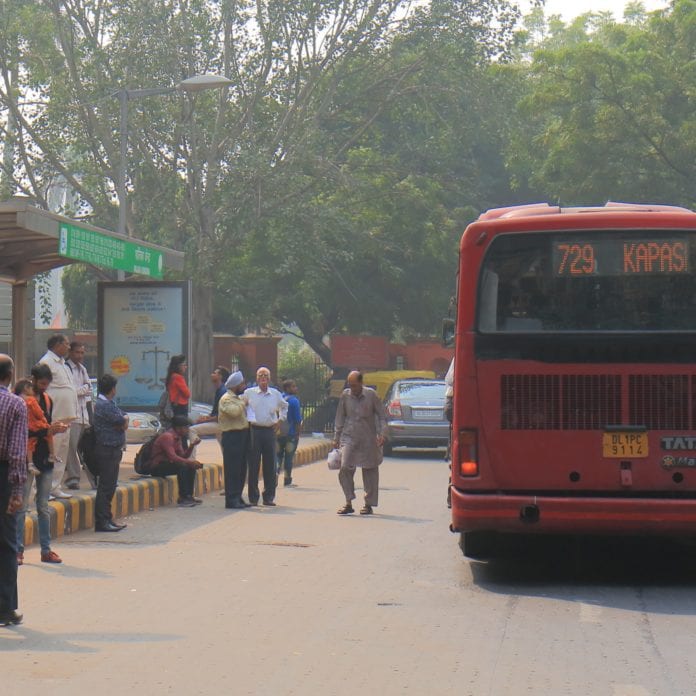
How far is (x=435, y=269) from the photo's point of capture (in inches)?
1752

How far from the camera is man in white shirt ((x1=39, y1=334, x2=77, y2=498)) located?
14633 millimetres

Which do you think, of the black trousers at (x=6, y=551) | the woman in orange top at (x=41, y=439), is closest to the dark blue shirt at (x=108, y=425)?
the woman in orange top at (x=41, y=439)

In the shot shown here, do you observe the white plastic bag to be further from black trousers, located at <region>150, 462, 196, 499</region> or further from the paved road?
black trousers, located at <region>150, 462, 196, 499</region>

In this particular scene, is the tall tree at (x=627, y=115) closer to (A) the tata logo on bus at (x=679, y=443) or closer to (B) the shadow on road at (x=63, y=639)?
(A) the tata logo on bus at (x=679, y=443)

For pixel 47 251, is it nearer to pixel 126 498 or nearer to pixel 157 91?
pixel 126 498

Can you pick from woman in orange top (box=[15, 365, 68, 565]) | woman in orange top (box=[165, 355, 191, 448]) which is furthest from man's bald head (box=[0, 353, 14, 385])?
woman in orange top (box=[165, 355, 191, 448])

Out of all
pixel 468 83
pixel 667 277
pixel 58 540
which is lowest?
pixel 58 540

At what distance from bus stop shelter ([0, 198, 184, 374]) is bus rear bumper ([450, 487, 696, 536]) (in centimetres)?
613

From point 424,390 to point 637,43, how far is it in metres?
15.1

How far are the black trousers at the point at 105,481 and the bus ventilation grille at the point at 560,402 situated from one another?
4776 mm

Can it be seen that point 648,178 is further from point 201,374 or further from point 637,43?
point 201,374

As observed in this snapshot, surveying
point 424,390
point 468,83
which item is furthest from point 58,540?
point 468,83

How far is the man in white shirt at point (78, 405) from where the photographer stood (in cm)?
1582

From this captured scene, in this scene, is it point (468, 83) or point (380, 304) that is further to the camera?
point (380, 304)
